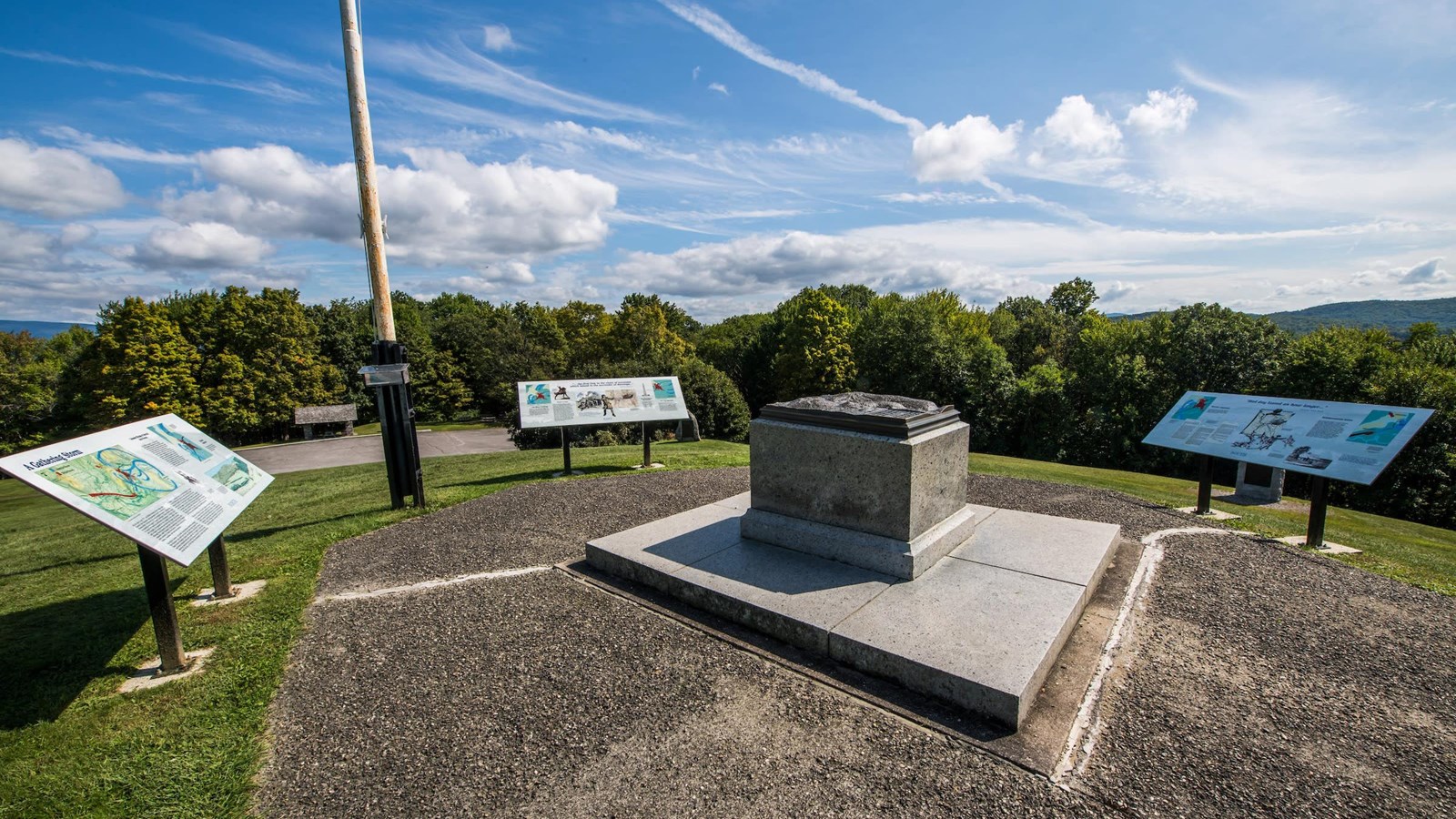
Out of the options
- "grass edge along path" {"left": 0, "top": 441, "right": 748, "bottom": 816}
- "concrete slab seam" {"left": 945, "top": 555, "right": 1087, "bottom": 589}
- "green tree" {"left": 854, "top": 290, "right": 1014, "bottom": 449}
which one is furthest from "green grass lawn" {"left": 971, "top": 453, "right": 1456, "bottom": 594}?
"green tree" {"left": 854, "top": 290, "right": 1014, "bottom": 449}

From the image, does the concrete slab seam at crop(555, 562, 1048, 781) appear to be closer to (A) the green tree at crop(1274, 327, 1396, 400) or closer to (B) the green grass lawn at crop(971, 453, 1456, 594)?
(B) the green grass lawn at crop(971, 453, 1456, 594)

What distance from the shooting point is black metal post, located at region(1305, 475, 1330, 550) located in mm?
6773

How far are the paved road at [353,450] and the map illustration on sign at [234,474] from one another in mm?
16637

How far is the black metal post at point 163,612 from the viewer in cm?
405

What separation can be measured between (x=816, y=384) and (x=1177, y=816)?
34.1 m

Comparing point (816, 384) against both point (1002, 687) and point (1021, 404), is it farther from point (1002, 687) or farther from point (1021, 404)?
point (1002, 687)

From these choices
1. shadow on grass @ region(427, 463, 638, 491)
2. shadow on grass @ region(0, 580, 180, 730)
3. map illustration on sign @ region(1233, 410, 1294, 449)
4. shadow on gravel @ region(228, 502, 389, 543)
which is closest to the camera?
shadow on grass @ region(0, 580, 180, 730)

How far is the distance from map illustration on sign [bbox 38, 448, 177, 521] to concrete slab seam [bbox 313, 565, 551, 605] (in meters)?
1.70

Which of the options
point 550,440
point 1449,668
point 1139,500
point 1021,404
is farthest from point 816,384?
point 1449,668

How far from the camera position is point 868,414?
543cm

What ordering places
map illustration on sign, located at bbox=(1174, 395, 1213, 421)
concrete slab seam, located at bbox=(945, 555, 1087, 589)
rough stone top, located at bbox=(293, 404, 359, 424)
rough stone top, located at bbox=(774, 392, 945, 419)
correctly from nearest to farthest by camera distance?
concrete slab seam, located at bbox=(945, 555, 1087, 589) < rough stone top, located at bbox=(774, 392, 945, 419) < map illustration on sign, located at bbox=(1174, 395, 1213, 421) < rough stone top, located at bbox=(293, 404, 359, 424)

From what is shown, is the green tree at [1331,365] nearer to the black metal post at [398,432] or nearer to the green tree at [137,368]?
the black metal post at [398,432]

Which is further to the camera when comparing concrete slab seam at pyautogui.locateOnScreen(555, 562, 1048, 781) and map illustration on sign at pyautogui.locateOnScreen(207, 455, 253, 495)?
map illustration on sign at pyautogui.locateOnScreen(207, 455, 253, 495)

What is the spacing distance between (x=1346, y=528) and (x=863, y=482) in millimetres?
9331
